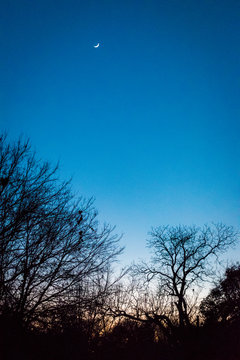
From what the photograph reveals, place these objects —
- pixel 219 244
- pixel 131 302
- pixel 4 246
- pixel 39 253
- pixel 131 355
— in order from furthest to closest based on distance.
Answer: pixel 219 244 < pixel 131 302 < pixel 131 355 < pixel 39 253 < pixel 4 246

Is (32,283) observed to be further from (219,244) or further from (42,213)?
(219,244)

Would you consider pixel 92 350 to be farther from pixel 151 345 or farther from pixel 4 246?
pixel 4 246

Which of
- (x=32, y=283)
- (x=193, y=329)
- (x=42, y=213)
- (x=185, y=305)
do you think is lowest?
(x=193, y=329)

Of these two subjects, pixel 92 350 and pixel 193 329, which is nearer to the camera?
pixel 92 350

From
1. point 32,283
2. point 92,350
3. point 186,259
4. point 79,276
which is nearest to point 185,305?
point 186,259

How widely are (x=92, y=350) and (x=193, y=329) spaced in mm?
7436

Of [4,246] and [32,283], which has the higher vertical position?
[4,246]

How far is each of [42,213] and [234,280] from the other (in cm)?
2784

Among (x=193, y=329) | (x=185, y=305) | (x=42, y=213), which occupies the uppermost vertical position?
(x=42, y=213)

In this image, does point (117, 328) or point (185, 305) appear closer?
point (117, 328)

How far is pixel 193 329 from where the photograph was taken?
14594mm

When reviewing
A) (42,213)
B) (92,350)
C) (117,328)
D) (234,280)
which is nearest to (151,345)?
(117,328)

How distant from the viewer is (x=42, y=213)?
6.79 m

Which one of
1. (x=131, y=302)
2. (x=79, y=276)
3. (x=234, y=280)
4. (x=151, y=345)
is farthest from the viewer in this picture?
(x=234, y=280)
